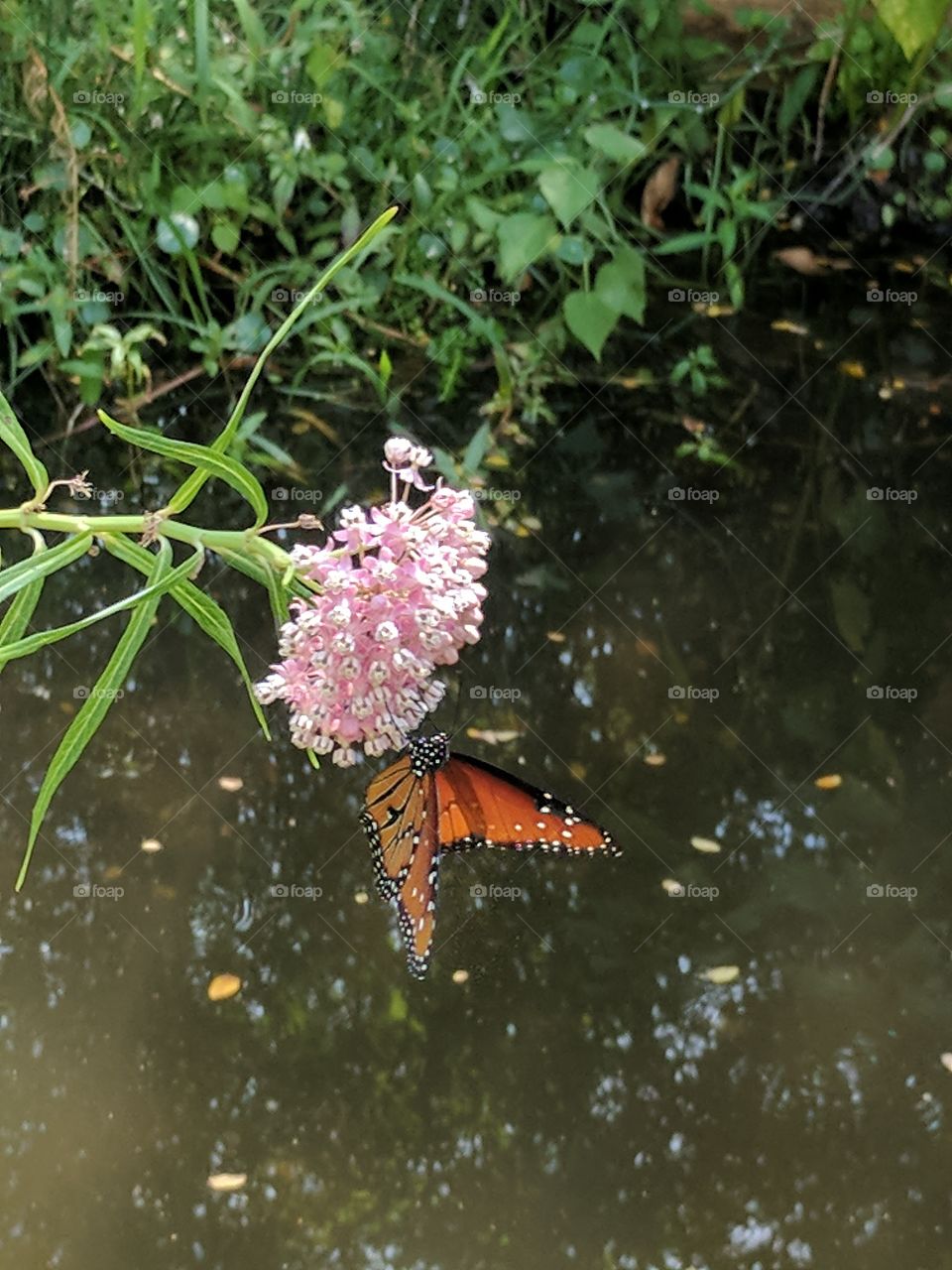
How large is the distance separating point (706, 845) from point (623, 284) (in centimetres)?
106

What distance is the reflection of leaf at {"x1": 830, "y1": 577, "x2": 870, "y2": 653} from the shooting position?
1.96 metres

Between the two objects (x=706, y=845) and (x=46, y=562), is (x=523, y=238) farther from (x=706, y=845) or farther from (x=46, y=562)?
(x=46, y=562)

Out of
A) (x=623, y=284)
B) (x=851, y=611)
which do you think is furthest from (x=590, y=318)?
(x=851, y=611)

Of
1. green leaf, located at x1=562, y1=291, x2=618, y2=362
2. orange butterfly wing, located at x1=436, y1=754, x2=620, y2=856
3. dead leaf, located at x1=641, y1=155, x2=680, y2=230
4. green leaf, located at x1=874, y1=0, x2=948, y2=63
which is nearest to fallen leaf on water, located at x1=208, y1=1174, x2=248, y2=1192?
orange butterfly wing, located at x1=436, y1=754, x2=620, y2=856

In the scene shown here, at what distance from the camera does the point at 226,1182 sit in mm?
1261

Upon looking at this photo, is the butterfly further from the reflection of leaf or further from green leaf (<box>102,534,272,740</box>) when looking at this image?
the reflection of leaf

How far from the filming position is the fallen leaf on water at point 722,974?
149cm

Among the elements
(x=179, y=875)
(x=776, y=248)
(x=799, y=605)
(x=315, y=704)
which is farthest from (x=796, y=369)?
(x=315, y=704)

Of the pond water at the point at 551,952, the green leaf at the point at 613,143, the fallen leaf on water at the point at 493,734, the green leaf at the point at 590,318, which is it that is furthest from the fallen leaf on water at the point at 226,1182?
the green leaf at the point at 613,143

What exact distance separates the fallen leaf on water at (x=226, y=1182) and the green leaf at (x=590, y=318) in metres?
1.45

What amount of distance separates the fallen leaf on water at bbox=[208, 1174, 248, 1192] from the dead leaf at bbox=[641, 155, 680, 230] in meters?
2.10

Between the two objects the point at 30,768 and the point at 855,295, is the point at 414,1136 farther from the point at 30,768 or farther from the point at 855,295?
the point at 855,295

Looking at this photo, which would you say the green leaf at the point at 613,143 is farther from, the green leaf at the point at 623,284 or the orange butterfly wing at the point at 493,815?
the orange butterfly wing at the point at 493,815

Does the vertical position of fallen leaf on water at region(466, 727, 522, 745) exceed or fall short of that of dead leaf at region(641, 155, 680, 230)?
it falls short
